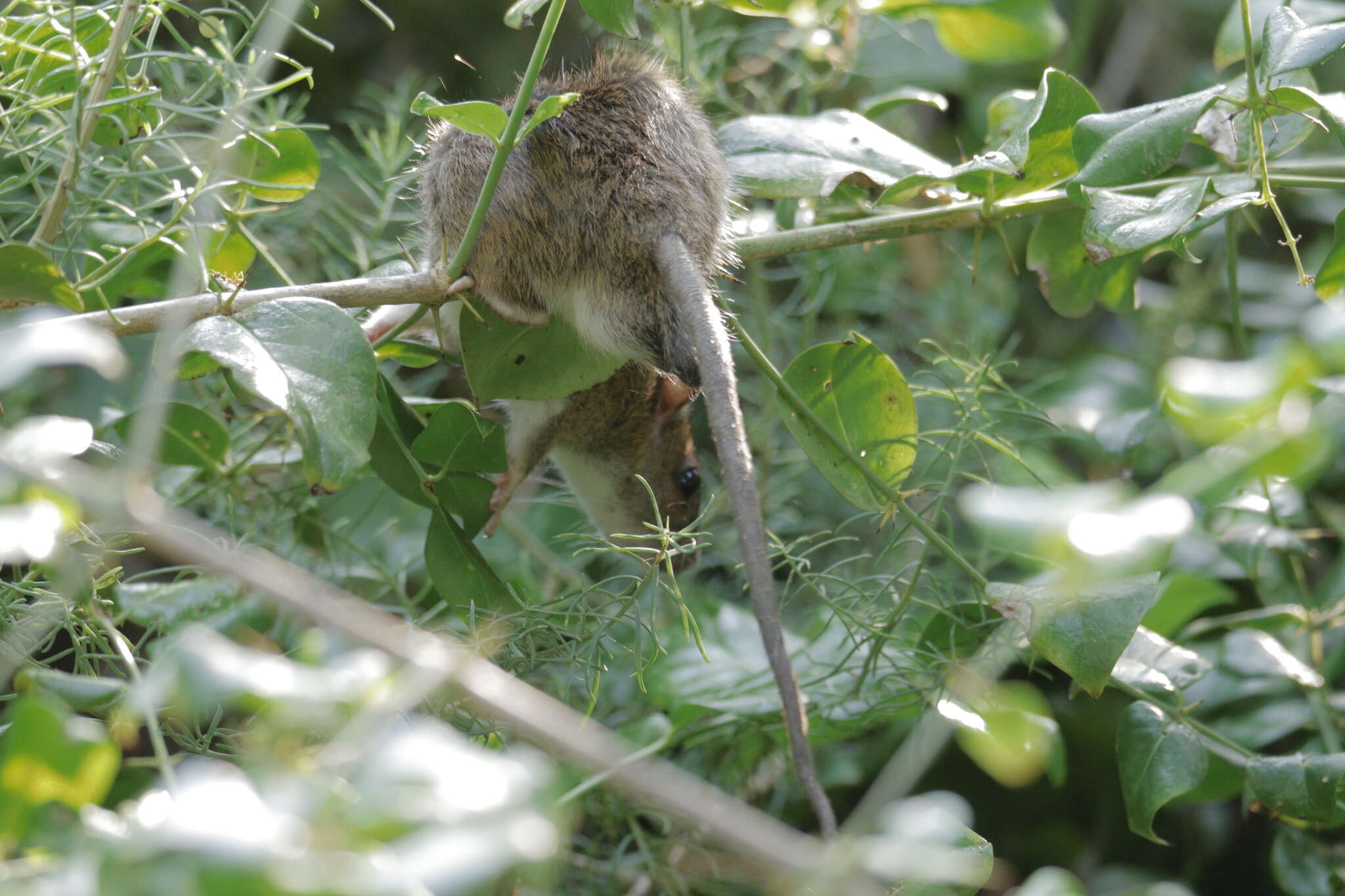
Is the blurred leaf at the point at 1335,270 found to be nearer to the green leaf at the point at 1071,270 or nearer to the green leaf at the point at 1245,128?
the green leaf at the point at 1245,128

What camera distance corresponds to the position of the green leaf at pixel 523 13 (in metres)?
1.05

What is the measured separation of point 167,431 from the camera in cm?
99

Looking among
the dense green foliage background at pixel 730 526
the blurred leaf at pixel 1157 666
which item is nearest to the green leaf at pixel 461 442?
the dense green foliage background at pixel 730 526

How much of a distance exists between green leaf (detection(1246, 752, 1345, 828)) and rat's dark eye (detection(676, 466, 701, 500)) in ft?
3.28

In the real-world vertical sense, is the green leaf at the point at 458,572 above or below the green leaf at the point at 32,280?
below

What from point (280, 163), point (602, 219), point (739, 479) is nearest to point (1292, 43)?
point (739, 479)

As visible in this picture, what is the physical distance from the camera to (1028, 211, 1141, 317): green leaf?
4.55ft

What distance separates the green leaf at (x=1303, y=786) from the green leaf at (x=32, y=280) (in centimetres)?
124

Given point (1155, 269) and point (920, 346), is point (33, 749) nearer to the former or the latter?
point (920, 346)

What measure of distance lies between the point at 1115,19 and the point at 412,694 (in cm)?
358

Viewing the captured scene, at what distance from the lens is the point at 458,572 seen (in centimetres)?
116

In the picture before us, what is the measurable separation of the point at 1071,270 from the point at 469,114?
0.87 m

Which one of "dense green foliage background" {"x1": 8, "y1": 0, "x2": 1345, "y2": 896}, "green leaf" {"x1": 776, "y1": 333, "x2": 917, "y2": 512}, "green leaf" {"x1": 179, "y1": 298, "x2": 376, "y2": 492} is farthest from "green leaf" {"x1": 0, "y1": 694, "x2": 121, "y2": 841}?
"green leaf" {"x1": 776, "y1": 333, "x2": 917, "y2": 512}

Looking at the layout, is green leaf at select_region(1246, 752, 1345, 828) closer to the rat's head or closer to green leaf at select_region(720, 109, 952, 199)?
green leaf at select_region(720, 109, 952, 199)
